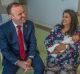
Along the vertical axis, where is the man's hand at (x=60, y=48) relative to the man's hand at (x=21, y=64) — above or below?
above

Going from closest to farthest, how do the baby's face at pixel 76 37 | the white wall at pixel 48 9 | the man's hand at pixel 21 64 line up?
the man's hand at pixel 21 64, the baby's face at pixel 76 37, the white wall at pixel 48 9

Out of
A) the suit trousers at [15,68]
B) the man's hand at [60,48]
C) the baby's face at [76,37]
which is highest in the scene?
the baby's face at [76,37]

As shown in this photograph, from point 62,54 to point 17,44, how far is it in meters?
0.46

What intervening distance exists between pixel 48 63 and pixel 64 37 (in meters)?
0.31

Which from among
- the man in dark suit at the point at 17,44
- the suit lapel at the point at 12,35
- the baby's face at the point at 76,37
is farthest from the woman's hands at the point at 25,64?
the baby's face at the point at 76,37

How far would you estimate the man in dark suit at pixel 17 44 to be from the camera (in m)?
1.91

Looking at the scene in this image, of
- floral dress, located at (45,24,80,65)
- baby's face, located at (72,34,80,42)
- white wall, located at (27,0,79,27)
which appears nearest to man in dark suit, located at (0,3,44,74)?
floral dress, located at (45,24,80,65)

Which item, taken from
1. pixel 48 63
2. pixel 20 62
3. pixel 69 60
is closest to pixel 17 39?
pixel 20 62

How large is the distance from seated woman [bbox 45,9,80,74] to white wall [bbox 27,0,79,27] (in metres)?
1.51

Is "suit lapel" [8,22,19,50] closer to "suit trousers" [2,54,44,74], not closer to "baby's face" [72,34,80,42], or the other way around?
"suit trousers" [2,54,44,74]

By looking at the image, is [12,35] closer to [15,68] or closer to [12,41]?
[12,41]

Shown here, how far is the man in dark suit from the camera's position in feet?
6.26

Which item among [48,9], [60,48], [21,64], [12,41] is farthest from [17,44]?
[48,9]

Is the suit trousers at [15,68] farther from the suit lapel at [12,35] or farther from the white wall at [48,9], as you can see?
the white wall at [48,9]
